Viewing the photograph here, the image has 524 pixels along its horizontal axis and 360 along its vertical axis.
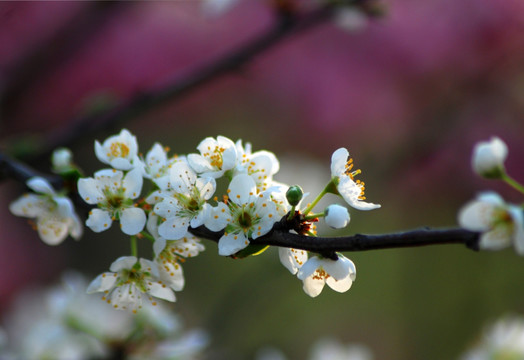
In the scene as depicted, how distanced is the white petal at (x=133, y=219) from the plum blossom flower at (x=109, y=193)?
0.02 meters

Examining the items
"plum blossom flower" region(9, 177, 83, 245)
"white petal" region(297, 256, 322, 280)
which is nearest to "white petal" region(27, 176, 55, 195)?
"plum blossom flower" region(9, 177, 83, 245)

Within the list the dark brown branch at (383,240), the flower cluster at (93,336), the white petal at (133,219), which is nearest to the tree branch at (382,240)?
the dark brown branch at (383,240)

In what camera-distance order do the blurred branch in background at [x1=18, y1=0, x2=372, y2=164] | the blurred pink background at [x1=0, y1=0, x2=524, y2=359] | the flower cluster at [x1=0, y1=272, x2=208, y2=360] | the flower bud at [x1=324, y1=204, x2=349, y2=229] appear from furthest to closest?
the blurred pink background at [x1=0, y1=0, x2=524, y2=359], the blurred branch in background at [x1=18, y1=0, x2=372, y2=164], the flower cluster at [x1=0, y1=272, x2=208, y2=360], the flower bud at [x1=324, y1=204, x2=349, y2=229]

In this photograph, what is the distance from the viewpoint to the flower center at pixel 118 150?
97 cm

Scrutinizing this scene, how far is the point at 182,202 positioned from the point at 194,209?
3 cm

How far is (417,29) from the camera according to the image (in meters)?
2.73

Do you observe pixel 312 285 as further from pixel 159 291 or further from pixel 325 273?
pixel 159 291

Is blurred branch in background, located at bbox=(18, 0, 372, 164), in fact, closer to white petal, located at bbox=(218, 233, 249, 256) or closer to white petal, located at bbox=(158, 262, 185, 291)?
white petal, located at bbox=(158, 262, 185, 291)

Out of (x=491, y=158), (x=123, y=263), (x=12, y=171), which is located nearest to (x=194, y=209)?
(x=123, y=263)

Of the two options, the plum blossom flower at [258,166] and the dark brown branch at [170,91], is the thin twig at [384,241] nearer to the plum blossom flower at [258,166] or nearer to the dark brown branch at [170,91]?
the plum blossom flower at [258,166]

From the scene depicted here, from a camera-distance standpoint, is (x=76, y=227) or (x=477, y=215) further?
(x=76, y=227)

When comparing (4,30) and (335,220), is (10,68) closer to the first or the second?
(4,30)

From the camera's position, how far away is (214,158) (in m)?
0.88

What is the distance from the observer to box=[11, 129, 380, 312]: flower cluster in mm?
782
